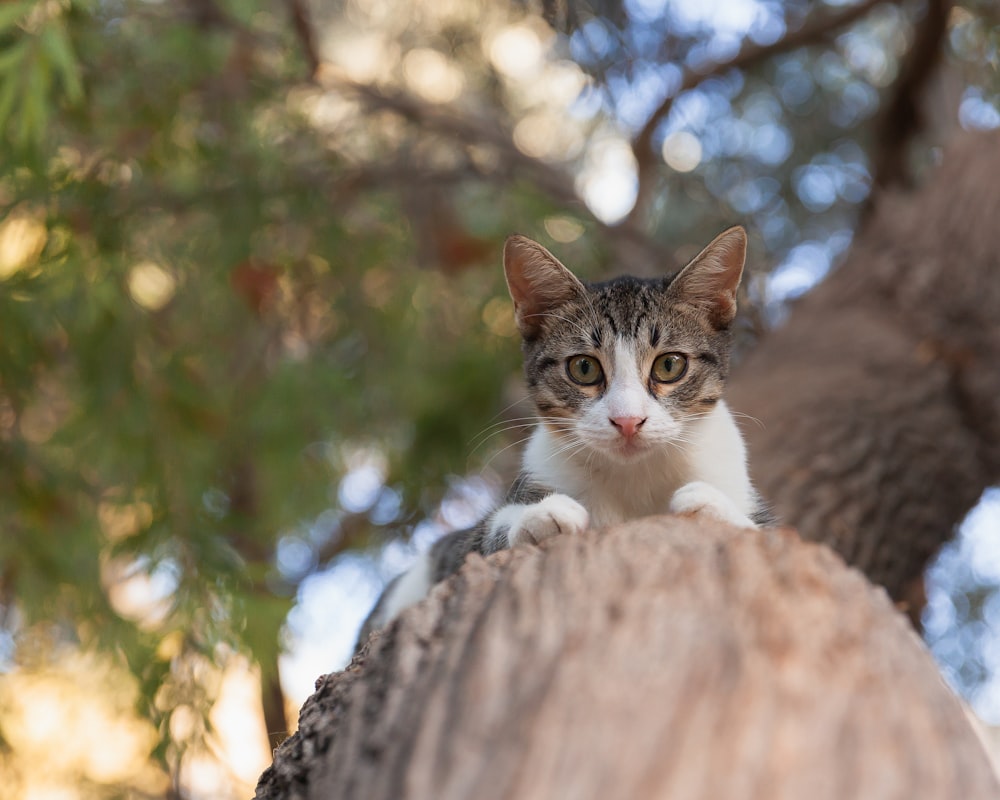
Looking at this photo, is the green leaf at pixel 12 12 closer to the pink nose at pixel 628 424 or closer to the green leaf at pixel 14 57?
the green leaf at pixel 14 57

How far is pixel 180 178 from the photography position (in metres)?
4.68

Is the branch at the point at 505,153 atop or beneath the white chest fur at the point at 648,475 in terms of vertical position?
atop

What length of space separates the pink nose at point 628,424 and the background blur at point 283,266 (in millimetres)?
1155

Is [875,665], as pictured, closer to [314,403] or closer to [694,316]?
[694,316]

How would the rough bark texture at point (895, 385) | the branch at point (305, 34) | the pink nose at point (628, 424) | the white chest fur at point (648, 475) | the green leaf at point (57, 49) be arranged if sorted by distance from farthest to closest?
1. the branch at point (305, 34)
2. the rough bark texture at point (895, 385)
3. the green leaf at point (57, 49)
4. the white chest fur at point (648, 475)
5. the pink nose at point (628, 424)

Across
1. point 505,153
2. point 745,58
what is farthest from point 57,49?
point 745,58

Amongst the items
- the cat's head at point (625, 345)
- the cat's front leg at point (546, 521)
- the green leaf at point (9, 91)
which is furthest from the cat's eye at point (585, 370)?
the green leaf at point (9, 91)

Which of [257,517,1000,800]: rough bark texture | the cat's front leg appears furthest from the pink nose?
[257,517,1000,800]: rough bark texture

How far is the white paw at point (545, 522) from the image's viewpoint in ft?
6.50

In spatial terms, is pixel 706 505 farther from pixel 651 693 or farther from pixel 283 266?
pixel 283 266

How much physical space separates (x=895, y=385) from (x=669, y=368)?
67.3 inches

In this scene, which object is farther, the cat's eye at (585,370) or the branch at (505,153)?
the branch at (505,153)

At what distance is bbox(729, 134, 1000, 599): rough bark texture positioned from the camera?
10.9 feet

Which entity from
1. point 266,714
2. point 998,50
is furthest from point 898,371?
point 266,714
